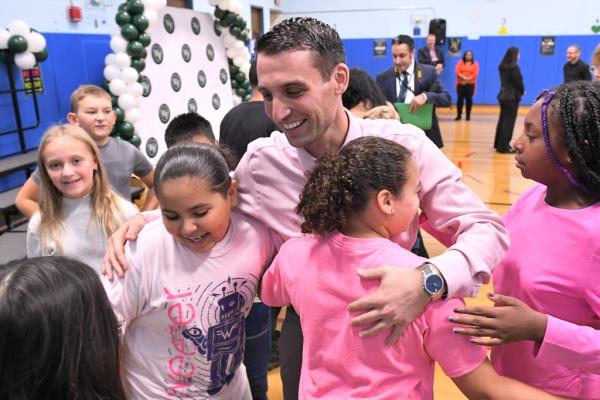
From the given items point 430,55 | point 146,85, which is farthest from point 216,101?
point 430,55

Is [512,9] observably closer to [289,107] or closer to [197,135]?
[197,135]

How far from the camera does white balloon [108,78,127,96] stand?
19.8 ft

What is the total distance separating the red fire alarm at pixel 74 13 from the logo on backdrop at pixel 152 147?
1.72 m

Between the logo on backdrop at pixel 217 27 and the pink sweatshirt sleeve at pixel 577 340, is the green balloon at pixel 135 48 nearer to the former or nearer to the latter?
the logo on backdrop at pixel 217 27

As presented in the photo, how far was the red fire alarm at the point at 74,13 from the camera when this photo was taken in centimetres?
628

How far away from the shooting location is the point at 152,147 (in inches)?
264

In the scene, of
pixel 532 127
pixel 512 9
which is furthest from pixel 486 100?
pixel 532 127

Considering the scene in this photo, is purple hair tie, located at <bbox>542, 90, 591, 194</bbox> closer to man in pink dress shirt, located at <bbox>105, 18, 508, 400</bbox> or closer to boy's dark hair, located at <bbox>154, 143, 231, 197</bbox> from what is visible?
man in pink dress shirt, located at <bbox>105, 18, 508, 400</bbox>

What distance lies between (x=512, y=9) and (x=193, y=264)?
15.4 metres

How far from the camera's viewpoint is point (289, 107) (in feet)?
4.55

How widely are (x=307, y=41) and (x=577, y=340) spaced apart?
995 mm

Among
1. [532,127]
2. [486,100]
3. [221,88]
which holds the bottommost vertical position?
[486,100]

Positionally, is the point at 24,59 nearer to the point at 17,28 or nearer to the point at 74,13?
the point at 17,28

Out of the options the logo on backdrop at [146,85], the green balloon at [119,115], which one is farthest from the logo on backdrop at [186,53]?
the green balloon at [119,115]
